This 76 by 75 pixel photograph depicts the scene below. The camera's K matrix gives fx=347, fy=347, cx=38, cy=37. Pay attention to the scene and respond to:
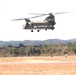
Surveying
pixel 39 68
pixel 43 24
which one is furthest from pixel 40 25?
pixel 39 68

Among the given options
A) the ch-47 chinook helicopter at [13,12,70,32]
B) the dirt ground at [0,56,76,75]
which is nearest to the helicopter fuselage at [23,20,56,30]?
the ch-47 chinook helicopter at [13,12,70,32]

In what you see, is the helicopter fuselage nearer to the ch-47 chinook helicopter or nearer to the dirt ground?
the ch-47 chinook helicopter

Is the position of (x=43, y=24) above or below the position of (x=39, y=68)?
above

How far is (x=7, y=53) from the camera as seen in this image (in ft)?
452

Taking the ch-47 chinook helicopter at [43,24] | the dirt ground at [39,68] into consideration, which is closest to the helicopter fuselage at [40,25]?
the ch-47 chinook helicopter at [43,24]

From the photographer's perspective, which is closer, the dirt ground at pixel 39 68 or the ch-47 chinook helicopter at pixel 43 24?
the dirt ground at pixel 39 68

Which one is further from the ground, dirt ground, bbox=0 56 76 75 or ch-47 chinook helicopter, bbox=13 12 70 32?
ch-47 chinook helicopter, bbox=13 12 70 32

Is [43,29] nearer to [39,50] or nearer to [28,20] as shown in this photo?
[28,20]

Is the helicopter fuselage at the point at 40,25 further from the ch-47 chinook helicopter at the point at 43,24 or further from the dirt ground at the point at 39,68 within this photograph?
the dirt ground at the point at 39,68

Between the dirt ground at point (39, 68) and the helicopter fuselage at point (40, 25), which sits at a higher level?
the helicopter fuselage at point (40, 25)

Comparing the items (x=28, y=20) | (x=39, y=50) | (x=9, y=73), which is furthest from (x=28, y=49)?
(x=9, y=73)

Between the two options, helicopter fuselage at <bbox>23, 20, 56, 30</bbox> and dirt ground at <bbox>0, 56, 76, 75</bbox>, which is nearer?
dirt ground at <bbox>0, 56, 76, 75</bbox>

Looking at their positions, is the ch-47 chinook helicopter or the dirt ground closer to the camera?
the dirt ground

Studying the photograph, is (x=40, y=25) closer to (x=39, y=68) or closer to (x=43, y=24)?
(x=43, y=24)
